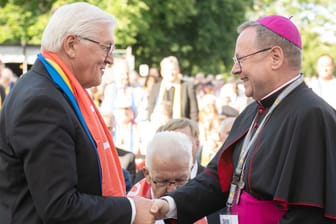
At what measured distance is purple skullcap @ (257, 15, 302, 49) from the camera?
4281mm

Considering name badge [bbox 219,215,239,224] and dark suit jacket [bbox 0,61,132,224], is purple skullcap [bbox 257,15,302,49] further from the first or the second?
dark suit jacket [bbox 0,61,132,224]

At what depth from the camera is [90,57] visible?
12.8 feet

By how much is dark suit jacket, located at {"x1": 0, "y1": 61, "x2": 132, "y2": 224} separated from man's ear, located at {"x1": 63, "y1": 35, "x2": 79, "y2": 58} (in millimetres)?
160

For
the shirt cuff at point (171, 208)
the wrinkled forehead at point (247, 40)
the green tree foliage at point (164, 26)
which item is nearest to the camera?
the wrinkled forehead at point (247, 40)

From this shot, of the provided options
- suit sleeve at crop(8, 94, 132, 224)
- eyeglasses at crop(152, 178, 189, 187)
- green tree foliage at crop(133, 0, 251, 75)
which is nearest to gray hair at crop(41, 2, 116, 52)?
suit sleeve at crop(8, 94, 132, 224)

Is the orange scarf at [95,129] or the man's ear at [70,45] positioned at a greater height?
the man's ear at [70,45]

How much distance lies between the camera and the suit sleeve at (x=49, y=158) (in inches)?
139

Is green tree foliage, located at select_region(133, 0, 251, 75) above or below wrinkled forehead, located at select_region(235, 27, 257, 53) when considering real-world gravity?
below

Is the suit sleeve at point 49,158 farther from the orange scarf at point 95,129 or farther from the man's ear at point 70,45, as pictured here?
the man's ear at point 70,45

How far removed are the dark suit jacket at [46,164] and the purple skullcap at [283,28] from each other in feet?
4.26

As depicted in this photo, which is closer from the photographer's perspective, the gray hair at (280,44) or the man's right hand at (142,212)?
the man's right hand at (142,212)

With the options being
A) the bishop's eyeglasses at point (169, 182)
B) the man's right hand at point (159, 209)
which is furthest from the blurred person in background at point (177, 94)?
the man's right hand at point (159, 209)

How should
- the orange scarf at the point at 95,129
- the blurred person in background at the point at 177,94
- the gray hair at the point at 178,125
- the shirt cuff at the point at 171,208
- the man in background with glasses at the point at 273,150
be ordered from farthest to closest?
the blurred person in background at the point at 177,94, the gray hair at the point at 178,125, the shirt cuff at the point at 171,208, the man in background with glasses at the point at 273,150, the orange scarf at the point at 95,129

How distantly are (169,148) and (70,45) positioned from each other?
1.52 meters
